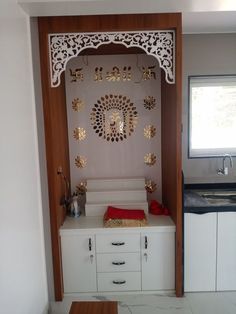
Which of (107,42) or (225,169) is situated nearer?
(107,42)

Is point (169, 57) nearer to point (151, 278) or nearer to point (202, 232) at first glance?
point (202, 232)

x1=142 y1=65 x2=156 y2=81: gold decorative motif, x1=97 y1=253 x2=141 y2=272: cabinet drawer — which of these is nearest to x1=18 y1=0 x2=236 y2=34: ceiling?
x1=142 y1=65 x2=156 y2=81: gold decorative motif

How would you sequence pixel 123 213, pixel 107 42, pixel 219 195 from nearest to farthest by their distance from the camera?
pixel 107 42, pixel 123 213, pixel 219 195

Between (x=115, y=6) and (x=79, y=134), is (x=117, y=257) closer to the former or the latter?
(x=79, y=134)

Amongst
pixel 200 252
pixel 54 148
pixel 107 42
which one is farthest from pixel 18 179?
pixel 200 252

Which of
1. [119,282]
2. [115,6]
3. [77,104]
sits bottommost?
[119,282]

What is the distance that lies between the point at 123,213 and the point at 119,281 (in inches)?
22.6

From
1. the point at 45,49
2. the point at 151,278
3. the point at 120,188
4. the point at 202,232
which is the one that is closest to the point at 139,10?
the point at 45,49

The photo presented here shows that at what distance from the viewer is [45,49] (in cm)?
214

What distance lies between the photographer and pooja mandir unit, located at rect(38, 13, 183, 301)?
2.11 metres

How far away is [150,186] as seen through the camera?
2949 mm

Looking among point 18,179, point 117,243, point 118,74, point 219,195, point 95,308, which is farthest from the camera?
point 219,195

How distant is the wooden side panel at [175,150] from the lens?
2201 mm

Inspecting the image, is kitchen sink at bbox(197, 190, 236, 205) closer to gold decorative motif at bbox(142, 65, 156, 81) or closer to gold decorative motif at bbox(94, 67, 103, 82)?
gold decorative motif at bbox(142, 65, 156, 81)
